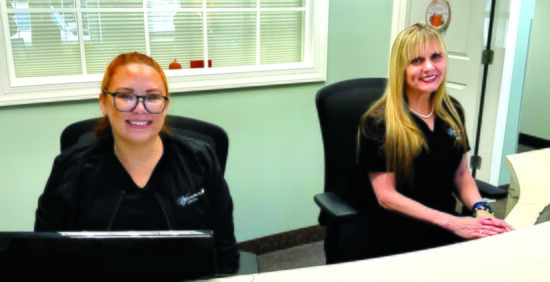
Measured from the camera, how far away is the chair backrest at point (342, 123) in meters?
1.79

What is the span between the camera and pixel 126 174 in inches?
51.4

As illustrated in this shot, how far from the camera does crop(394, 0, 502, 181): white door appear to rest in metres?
2.99

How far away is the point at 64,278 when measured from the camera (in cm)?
77

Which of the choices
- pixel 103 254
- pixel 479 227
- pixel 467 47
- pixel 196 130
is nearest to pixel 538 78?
pixel 467 47

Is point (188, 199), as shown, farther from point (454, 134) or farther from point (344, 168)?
point (454, 134)

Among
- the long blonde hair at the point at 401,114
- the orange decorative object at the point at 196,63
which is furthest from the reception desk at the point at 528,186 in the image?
the orange decorative object at the point at 196,63

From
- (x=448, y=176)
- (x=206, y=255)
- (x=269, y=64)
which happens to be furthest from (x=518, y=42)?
(x=206, y=255)

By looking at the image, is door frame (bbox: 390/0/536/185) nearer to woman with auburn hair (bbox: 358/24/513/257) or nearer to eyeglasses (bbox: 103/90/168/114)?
woman with auburn hair (bbox: 358/24/513/257)

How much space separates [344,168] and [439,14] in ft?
5.87

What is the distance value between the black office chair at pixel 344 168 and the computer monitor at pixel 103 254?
936 mm

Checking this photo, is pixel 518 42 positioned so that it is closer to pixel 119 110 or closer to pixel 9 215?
pixel 119 110

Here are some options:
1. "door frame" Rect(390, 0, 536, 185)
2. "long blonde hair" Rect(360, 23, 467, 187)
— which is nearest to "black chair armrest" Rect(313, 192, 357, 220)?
"long blonde hair" Rect(360, 23, 467, 187)

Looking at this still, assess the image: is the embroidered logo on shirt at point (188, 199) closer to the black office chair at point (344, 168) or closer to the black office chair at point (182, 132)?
the black office chair at point (182, 132)

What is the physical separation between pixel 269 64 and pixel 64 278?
2027 mm
